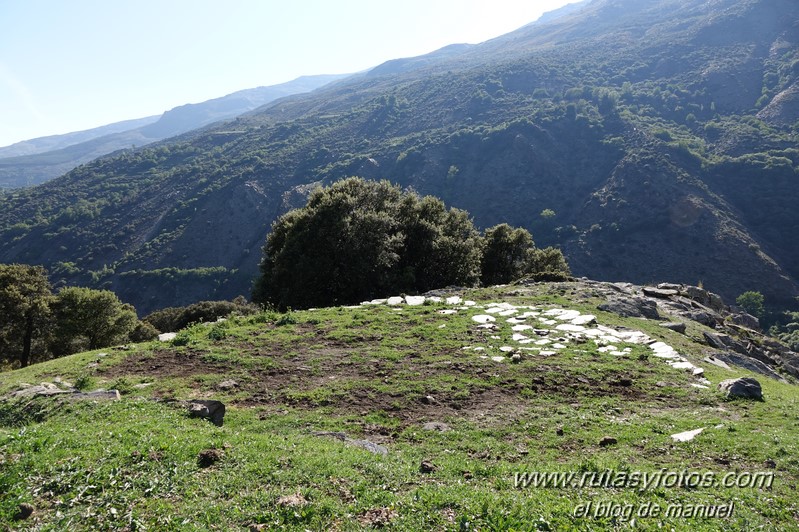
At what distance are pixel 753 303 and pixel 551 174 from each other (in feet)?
199

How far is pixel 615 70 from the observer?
167875 mm

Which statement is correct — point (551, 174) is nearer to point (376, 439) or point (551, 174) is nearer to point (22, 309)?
point (22, 309)

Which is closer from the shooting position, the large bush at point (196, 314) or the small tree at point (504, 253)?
the small tree at point (504, 253)

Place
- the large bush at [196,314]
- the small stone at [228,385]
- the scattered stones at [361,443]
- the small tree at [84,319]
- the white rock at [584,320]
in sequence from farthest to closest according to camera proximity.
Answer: the large bush at [196,314] < the small tree at [84,319] < the white rock at [584,320] < the small stone at [228,385] < the scattered stones at [361,443]

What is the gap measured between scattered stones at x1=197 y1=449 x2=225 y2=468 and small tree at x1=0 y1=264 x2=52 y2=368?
31441 millimetres

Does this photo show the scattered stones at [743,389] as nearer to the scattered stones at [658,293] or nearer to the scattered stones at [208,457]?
the scattered stones at [208,457]

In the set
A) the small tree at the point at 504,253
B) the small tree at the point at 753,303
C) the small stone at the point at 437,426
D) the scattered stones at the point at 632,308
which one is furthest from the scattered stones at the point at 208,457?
the small tree at the point at 753,303

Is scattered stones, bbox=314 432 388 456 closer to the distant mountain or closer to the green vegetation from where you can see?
the green vegetation

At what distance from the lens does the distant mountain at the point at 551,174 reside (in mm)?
95750

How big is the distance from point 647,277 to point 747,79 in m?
97.9

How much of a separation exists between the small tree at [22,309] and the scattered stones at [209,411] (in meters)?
29.3

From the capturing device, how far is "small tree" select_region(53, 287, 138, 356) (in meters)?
29.2

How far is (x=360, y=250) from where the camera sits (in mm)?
25203

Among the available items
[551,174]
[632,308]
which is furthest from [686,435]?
[551,174]
